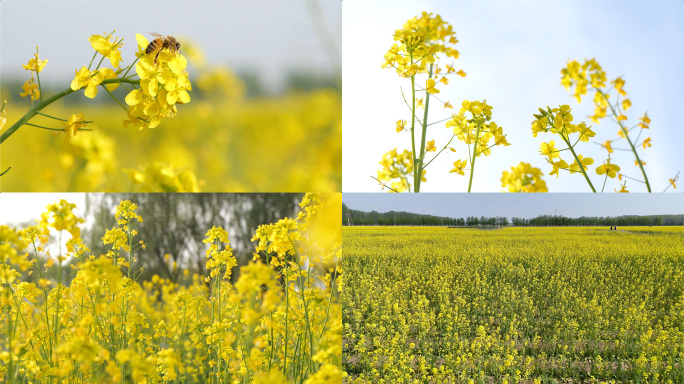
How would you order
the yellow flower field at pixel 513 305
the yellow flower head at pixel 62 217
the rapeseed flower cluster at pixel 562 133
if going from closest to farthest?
1. the yellow flower head at pixel 62 217
2. the rapeseed flower cluster at pixel 562 133
3. the yellow flower field at pixel 513 305

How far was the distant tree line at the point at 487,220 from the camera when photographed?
2182mm

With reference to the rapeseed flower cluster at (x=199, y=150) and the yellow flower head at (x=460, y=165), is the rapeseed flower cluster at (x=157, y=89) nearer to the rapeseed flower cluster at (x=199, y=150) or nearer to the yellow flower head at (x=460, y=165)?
the rapeseed flower cluster at (x=199, y=150)

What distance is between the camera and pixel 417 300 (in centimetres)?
224

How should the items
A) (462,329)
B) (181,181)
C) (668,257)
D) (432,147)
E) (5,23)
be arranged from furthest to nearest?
(668,257) → (462,329) → (432,147) → (5,23) → (181,181)

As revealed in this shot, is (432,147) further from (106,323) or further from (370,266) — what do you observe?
(106,323)

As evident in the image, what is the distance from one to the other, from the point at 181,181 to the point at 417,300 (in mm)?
1334

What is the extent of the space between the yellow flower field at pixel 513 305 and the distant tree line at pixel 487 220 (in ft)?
0.12

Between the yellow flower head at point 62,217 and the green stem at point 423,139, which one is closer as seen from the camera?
the yellow flower head at point 62,217

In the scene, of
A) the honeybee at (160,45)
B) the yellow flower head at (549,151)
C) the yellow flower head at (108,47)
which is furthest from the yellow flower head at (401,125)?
the yellow flower head at (108,47)

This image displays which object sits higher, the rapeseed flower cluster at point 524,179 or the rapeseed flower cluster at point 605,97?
the rapeseed flower cluster at point 605,97

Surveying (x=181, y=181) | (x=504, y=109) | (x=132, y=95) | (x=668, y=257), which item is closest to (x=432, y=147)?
(x=504, y=109)

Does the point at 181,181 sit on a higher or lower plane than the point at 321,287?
higher

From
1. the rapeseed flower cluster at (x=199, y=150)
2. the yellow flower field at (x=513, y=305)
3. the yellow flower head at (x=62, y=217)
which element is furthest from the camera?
the yellow flower field at (x=513, y=305)

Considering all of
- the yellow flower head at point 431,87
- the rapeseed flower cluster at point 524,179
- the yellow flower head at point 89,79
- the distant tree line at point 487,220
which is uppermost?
the yellow flower head at point 431,87
